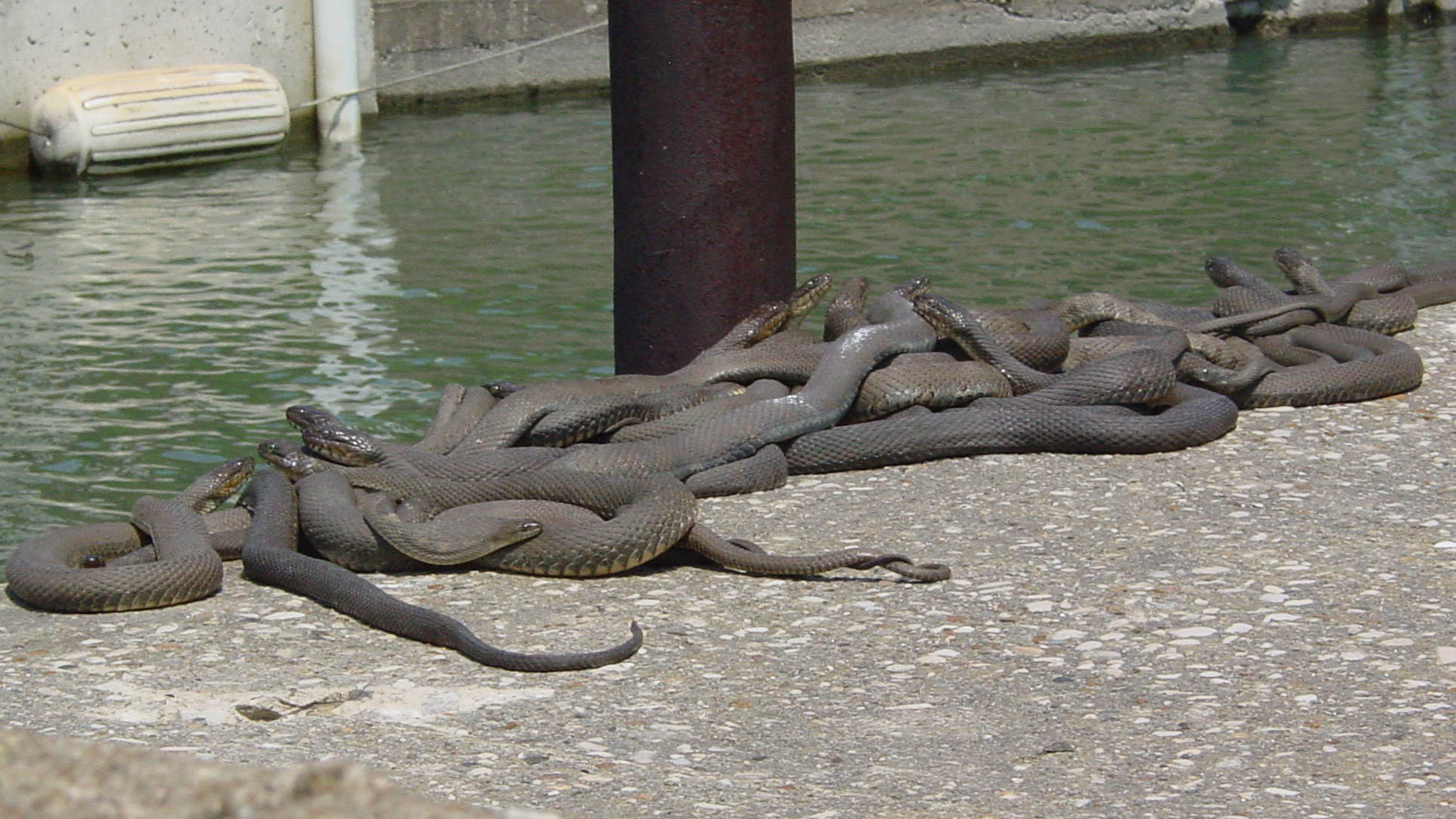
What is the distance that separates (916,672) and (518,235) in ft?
26.7

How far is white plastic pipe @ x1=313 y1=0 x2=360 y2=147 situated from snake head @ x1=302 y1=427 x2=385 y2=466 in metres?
9.75

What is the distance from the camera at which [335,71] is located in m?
15.6

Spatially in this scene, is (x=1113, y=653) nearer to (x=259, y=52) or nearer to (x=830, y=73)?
(x=259, y=52)

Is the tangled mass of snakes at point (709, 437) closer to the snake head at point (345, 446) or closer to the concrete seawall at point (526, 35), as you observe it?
the snake head at point (345, 446)

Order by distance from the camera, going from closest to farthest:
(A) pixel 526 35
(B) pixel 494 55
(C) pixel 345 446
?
(C) pixel 345 446
(B) pixel 494 55
(A) pixel 526 35

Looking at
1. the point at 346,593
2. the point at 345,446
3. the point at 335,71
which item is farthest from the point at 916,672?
the point at 335,71

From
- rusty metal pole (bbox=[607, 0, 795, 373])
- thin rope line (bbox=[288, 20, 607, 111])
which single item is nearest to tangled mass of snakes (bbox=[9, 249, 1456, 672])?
rusty metal pole (bbox=[607, 0, 795, 373])

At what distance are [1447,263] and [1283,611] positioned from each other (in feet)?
15.5

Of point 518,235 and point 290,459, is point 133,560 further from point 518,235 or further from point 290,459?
point 518,235

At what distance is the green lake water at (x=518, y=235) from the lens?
29.3 ft

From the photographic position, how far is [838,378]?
657 centimetres

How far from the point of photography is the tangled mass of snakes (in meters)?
5.27

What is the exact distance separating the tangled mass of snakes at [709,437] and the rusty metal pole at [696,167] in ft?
0.66

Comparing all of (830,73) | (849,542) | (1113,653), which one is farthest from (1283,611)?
(830,73)
